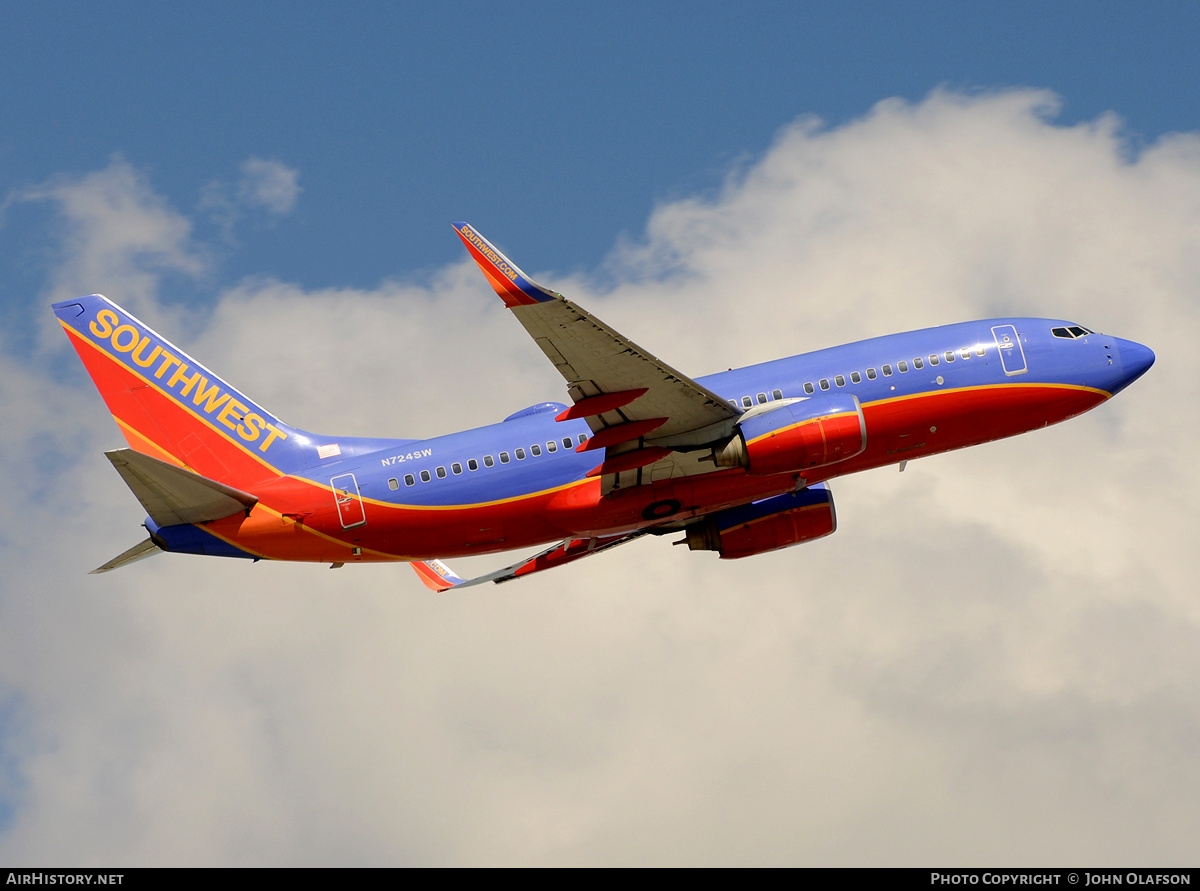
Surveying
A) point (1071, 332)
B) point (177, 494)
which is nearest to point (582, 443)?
point (177, 494)

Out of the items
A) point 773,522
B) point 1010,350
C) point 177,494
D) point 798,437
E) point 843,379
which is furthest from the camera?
point 773,522

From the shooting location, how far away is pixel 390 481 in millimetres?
45312

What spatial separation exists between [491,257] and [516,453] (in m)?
10.4

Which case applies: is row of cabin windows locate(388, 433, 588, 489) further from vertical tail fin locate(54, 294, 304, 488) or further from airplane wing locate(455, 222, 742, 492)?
vertical tail fin locate(54, 294, 304, 488)

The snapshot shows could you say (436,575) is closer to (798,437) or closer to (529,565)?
(529,565)

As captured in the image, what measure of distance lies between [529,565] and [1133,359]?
24.9 meters

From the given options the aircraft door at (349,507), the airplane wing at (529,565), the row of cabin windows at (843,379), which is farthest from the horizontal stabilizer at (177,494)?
the row of cabin windows at (843,379)

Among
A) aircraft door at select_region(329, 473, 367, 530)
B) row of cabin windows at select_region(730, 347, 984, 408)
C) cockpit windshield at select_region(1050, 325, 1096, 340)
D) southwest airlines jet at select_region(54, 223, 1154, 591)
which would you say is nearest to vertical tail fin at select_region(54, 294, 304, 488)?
southwest airlines jet at select_region(54, 223, 1154, 591)

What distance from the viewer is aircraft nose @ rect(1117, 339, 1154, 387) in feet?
158

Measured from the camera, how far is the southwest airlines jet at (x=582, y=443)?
1710 inches

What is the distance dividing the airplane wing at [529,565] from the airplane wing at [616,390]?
8386 millimetres

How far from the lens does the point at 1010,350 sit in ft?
153

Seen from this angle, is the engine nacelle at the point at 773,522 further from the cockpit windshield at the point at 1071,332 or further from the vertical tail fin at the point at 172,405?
the vertical tail fin at the point at 172,405
